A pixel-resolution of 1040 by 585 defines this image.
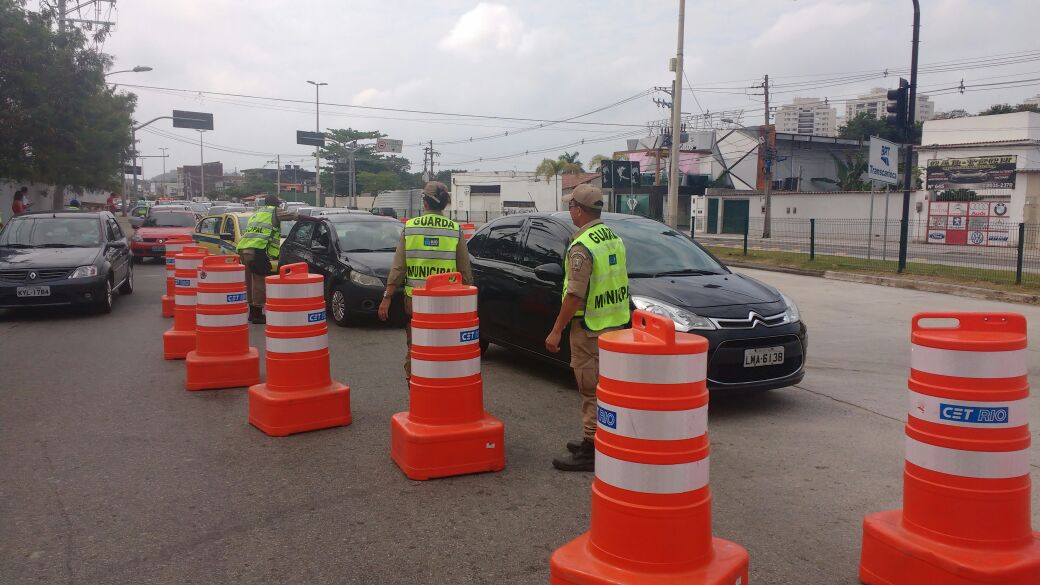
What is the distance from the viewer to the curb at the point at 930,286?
587 inches

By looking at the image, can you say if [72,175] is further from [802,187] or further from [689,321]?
[802,187]

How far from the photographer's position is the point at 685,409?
Answer: 2.95 m

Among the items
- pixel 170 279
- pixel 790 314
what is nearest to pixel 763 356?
pixel 790 314

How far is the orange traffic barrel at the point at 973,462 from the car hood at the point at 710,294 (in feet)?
10.0

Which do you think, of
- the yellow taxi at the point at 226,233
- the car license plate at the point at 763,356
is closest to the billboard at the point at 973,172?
the yellow taxi at the point at 226,233

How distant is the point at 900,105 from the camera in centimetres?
1775

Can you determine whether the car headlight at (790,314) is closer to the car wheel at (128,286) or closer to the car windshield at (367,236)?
the car windshield at (367,236)

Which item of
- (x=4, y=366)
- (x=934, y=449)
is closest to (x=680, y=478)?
(x=934, y=449)

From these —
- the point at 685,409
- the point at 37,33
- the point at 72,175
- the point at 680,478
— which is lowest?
the point at 680,478

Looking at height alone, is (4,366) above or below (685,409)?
below

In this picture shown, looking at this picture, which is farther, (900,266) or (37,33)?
(37,33)

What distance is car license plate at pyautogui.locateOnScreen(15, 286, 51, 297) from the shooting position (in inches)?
444

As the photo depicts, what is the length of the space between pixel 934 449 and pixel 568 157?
225 ft

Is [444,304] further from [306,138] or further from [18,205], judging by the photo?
[306,138]
